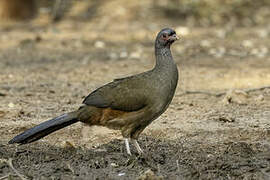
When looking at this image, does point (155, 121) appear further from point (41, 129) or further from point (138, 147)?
point (41, 129)

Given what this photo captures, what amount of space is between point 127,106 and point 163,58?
565 millimetres

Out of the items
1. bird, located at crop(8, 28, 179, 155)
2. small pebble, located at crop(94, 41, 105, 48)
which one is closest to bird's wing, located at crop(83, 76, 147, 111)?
bird, located at crop(8, 28, 179, 155)

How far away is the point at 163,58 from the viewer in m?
4.84

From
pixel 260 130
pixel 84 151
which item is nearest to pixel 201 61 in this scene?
pixel 260 130

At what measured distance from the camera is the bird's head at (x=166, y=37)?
16.1 ft

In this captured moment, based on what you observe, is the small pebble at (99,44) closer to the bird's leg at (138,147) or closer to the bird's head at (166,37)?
the bird's head at (166,37)

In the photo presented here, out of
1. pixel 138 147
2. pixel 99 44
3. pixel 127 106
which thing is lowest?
pixel 99 44

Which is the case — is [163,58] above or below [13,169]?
above

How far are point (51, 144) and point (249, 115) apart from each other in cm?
205

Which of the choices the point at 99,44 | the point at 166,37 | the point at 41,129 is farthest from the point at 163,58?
the point at 99,44

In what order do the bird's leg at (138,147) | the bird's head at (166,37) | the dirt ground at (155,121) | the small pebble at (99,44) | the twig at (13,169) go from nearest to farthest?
the twig at (13,169) → the dirt ground at (155,121) → the bird's leg at (138,147) → the bird's head at (166,37) → the small pebble at (99,44)

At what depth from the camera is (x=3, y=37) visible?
436 inches

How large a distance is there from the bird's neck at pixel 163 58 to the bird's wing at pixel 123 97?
0.77 ft

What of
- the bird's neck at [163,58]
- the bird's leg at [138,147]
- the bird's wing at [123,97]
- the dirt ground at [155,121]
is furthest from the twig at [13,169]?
the bird's neck at [163,58]
